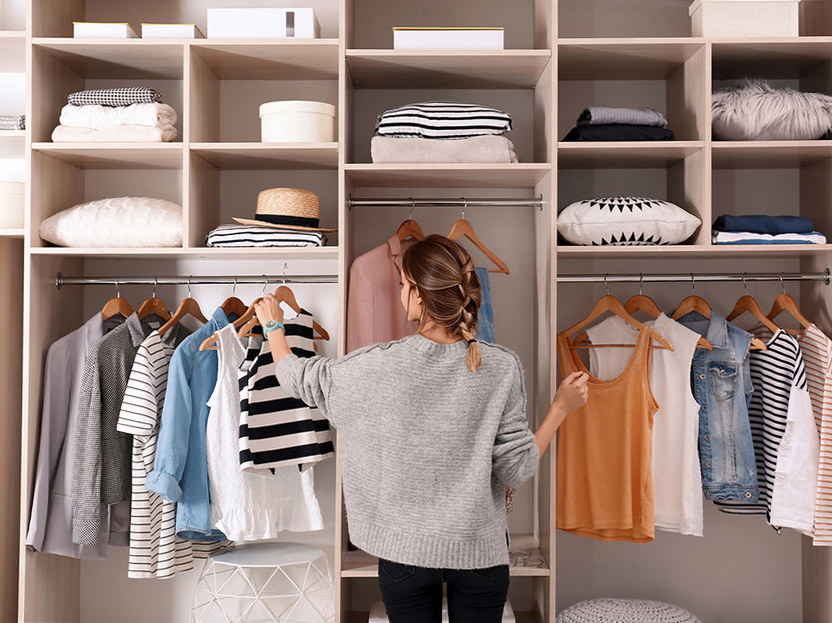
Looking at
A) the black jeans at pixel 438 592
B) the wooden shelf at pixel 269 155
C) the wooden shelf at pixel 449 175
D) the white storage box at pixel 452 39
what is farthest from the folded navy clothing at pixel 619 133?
the black jeans at pixel 438 592

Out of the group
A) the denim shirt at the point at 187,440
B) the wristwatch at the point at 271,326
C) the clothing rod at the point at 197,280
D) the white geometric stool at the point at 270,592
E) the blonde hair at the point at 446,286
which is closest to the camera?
the blonde hair at the point at 446,286

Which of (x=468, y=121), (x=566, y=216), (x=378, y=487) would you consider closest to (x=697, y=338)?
(x=566, y=216)

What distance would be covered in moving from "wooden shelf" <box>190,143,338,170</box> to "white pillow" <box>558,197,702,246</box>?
0.87 metres

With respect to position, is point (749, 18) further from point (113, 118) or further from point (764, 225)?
point (113, 118)

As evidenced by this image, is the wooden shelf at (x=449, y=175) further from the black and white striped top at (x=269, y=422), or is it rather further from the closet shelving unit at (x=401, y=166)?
the black and white striped top at (x=269, y=422)

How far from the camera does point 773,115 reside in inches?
96.6

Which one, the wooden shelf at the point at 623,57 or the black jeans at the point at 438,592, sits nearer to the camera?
the black jeans at the point at 438,592

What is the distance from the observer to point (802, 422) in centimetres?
238

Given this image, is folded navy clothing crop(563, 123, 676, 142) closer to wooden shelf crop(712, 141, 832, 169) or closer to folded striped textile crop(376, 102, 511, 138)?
wooden shelf crop(712, 141, 832, 169)

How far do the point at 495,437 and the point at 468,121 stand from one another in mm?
1155

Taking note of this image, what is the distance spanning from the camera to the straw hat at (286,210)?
8.14ft

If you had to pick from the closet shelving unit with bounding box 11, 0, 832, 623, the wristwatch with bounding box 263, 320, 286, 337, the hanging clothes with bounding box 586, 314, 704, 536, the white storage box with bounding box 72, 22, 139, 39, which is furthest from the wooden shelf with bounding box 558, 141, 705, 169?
the white storage box with bounding box 72, 22, 139, 39

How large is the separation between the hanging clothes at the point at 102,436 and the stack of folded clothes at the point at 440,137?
109 centimetres

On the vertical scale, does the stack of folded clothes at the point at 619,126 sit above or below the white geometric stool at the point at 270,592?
above
